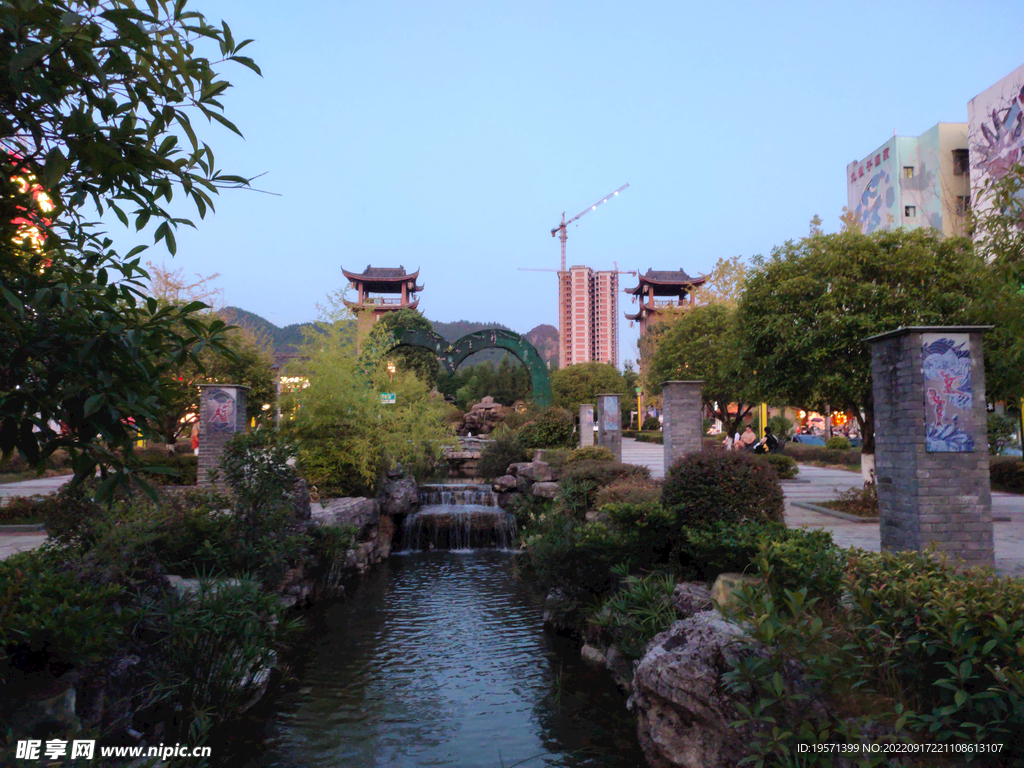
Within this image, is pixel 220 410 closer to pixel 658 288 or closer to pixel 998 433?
pixel 998 433

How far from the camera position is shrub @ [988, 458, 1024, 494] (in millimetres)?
14789

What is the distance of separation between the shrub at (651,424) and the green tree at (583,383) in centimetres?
608

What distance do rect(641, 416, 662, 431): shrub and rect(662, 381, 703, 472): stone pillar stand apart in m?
37.8

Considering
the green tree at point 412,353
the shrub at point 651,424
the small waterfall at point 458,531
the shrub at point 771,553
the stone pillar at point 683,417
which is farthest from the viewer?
the shrub at point 651,424

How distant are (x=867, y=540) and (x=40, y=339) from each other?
29.9ft

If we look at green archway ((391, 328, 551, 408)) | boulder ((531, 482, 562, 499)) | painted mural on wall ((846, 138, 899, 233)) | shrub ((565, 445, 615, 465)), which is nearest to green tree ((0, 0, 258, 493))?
boulder ((531, 482, 562, 499))

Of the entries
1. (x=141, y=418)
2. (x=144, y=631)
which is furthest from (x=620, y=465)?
(x=141, y=418)

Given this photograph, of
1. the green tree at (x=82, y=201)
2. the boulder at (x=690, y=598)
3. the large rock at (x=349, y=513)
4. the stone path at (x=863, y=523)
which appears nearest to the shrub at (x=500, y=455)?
the stone path at (x=863, y=523)

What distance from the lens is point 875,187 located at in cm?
4141

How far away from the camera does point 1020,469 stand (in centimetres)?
1482

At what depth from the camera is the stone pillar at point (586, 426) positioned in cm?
1884

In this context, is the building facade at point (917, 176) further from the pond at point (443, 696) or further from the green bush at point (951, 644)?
the green bush at point (951, 644)

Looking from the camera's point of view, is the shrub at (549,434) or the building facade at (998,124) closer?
the shrub at (549,434)

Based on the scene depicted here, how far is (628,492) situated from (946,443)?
12.9 ft
